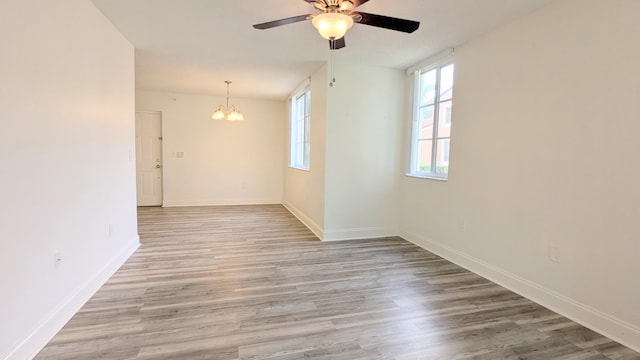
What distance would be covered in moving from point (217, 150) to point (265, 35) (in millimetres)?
4269

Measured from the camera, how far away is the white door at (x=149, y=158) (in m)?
6.57

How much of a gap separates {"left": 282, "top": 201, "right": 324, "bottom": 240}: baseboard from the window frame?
32.2 inches

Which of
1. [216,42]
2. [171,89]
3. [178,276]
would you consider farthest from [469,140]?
[171,89]

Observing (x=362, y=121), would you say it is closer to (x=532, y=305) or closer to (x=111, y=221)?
(x=532, y=305)

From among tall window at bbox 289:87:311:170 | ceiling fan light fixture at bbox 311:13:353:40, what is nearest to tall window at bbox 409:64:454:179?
tall window at bbox 289:87:311:170

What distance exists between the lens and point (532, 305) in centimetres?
249

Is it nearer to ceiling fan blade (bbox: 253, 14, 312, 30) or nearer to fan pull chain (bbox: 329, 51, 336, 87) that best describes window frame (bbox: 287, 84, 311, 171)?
fan pull chain (bbox: 329, 51, 336, 87)

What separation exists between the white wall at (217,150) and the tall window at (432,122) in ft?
12.5

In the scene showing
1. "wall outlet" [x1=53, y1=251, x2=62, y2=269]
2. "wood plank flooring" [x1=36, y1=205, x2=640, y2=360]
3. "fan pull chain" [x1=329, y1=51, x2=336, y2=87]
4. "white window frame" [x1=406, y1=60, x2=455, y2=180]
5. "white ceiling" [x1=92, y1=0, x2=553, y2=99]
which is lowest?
"wood plank flooring" [x1=36, y1=205, x2=640, y2=360]

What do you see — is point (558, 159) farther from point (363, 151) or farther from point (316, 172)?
point (316, 172)

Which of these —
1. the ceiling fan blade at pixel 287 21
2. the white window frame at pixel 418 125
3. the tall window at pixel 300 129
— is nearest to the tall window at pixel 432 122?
the white window frame at pixel 418 125

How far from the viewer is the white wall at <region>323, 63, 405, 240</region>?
4.18 meters

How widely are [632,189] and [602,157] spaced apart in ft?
0.89

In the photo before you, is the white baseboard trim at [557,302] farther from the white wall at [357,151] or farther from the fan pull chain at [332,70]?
the fan pull chain at [332,70]
